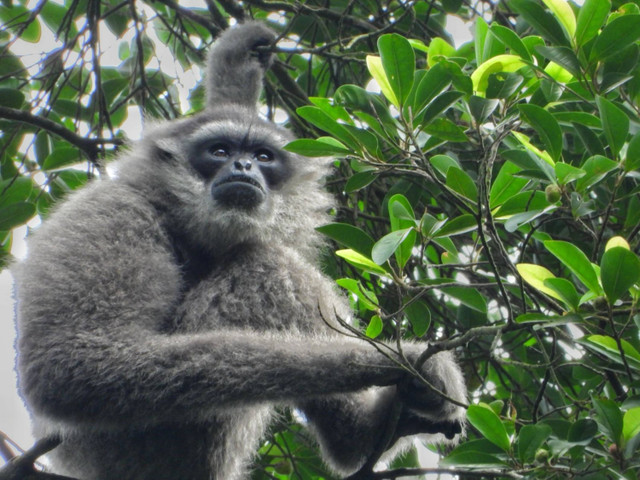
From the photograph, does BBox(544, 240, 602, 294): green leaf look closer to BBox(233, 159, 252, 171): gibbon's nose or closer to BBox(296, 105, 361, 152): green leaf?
BBox(296, 105, 361, 152): green leaf

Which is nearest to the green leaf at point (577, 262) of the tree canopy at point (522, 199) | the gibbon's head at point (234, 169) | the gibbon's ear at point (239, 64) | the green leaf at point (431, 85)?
the tree canopy at point (522, 199)

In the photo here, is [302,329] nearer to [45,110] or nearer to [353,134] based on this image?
[353,134]

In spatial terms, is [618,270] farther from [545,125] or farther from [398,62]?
[398,62]

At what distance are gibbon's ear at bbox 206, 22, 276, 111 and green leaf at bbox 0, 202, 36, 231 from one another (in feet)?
5.25

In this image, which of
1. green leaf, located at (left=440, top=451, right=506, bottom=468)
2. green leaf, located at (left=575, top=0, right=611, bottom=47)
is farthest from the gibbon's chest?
green leaf, located at (left=575, top=0, right=611, bottom=47)

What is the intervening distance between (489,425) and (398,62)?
1494 mm

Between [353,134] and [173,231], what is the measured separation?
6.20 feet

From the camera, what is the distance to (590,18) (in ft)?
10.0

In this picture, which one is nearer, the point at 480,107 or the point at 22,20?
the point at 480,107

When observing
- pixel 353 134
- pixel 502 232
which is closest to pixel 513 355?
pixel 502 232

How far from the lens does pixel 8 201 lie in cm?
538

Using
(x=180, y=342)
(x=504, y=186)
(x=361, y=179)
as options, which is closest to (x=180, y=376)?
(x=180, y=342)

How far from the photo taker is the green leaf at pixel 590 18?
9.96ft

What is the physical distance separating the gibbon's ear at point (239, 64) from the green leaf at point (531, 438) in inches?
151
